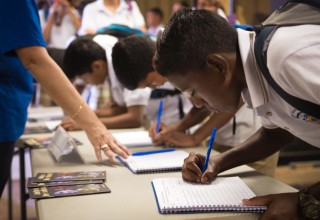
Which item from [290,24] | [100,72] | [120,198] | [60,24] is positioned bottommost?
[60,24]

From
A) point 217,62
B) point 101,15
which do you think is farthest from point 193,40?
point 101,15

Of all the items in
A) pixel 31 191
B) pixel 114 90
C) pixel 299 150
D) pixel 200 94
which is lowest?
pixel 299 150

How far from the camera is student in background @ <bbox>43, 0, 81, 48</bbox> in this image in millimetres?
4312

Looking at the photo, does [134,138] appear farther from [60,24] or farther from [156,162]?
[60,24]

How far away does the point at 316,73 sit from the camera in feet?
2.66

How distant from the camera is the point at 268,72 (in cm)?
93

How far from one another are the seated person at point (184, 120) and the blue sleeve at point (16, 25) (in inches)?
27.2

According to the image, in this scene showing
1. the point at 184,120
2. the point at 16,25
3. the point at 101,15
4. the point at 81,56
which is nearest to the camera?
the point at 16,25

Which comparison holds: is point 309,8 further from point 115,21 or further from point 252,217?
point 115,21

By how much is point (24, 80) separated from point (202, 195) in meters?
0.77

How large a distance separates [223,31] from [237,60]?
79 mm

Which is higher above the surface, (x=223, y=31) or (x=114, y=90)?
(x=223, y=31)

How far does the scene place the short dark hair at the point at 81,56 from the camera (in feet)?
7.20

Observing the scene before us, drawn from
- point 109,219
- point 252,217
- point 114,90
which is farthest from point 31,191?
point 114,90
